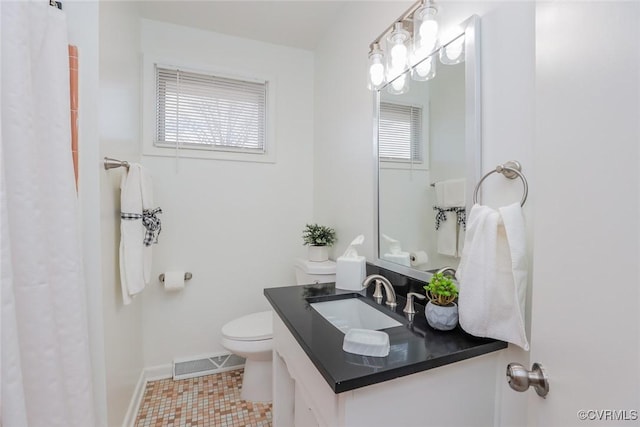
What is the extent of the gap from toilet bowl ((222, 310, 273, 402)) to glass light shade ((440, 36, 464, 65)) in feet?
5.52

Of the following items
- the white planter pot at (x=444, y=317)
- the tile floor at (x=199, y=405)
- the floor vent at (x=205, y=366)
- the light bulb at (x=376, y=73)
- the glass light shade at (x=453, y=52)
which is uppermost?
the light bulb at (x=376, y=73)

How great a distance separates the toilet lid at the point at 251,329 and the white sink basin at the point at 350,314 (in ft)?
2.14

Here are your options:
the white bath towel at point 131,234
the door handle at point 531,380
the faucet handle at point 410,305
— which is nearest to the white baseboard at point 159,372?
the white bath towel at point 131,234

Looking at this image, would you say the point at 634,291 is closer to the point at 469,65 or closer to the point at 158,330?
the point at 469,65

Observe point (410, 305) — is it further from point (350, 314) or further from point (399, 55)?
point (399, 55)

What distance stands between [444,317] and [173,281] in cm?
179

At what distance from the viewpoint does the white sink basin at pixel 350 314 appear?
1.20 metres

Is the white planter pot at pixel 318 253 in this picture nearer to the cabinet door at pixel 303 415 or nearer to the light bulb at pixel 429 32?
the cabinet door at pixel 303 415

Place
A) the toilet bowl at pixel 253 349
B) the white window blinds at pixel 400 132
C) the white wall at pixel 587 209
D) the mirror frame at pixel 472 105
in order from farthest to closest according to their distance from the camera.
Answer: the toilet bowl at pixel 253 349 < the white window blinds at pixel 400 132 < the mirror frame at pixel 472 105 < the white wall at pixel 587 209

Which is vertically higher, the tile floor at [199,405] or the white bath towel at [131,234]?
the white bath towel at [131,234]

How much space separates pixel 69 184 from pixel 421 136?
4.21ft

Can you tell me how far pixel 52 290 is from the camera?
76 centimetres

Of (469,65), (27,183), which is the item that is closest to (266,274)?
(27,183)

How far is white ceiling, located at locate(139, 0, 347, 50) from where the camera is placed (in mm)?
1891
